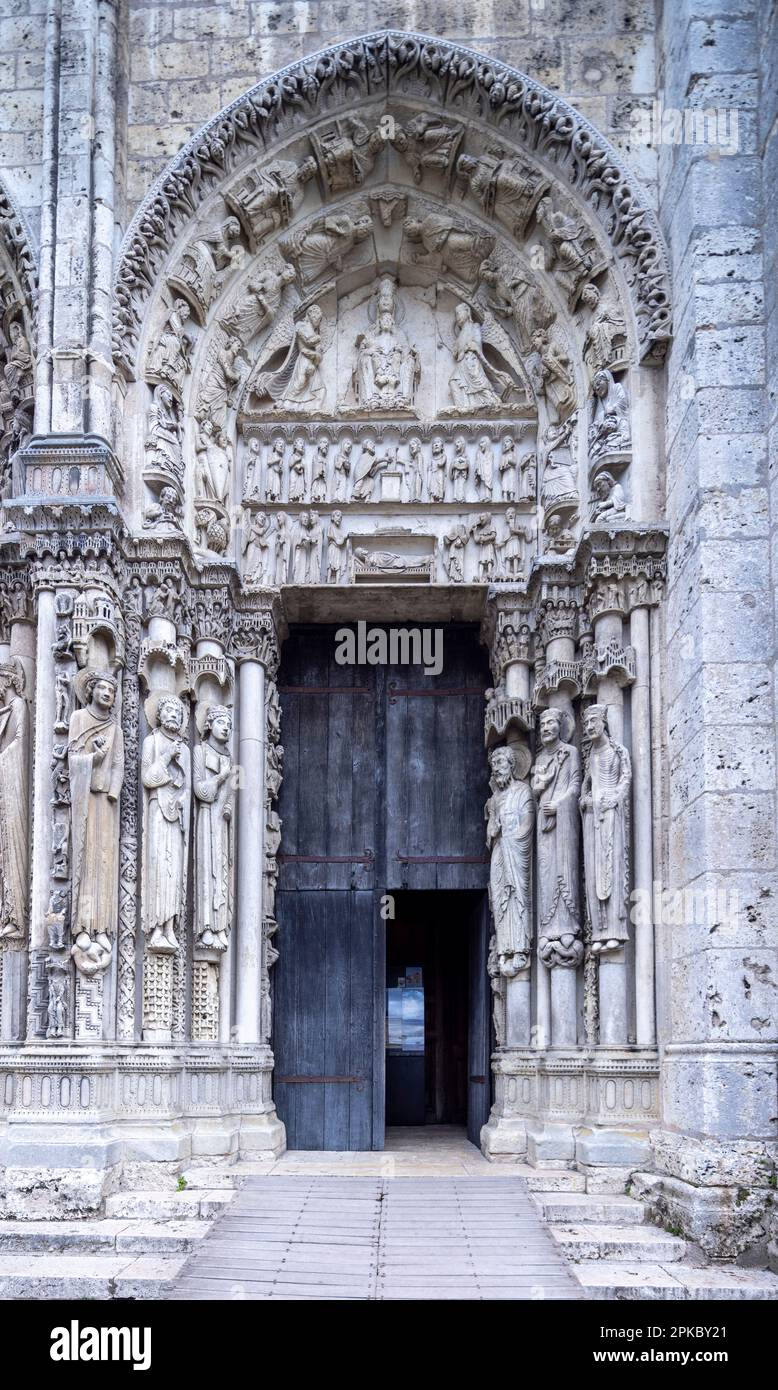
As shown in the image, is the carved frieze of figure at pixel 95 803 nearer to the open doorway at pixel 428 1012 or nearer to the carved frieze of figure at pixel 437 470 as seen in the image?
the carved frieze of figure at pixel 437 470

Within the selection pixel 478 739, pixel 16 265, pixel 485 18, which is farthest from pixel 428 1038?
pixel 485 18

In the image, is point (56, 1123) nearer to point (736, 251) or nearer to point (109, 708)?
point (109, 708)

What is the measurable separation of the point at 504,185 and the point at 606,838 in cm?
441

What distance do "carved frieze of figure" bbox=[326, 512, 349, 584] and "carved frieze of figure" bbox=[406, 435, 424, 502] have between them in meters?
0.51

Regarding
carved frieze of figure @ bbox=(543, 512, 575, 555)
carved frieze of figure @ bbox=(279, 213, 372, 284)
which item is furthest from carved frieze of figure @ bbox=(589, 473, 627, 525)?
carved frieze of figure @ bbox=(279, 213, 372, 284)

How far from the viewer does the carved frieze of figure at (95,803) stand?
313 inches

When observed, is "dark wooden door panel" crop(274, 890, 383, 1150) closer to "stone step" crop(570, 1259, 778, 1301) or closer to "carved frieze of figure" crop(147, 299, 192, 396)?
"stone step" crop(570, 1259, 778, 1301)

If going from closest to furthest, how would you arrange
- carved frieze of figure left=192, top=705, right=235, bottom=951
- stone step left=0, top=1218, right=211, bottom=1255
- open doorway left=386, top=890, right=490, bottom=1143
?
stone step left=0, top=1218, right=211, bottom=1255 < carved frieze of figure left=192, top=705, right=235, bottom=951 < open doorway left=386, top=890, right=490, bottom=1143

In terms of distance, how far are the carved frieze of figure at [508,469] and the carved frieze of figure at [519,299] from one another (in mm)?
685

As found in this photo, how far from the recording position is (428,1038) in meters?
12.6

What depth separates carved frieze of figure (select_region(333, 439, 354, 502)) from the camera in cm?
946

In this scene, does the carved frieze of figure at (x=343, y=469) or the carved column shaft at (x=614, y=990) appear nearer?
the carved column shaft at (x=614, y=990)

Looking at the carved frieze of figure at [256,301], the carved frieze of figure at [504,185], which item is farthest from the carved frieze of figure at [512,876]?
the carved frieze of figure at [504,185]

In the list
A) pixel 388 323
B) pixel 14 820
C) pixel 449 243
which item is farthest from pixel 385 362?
pixel 14 820
